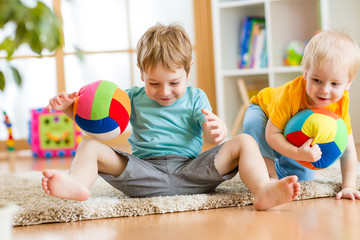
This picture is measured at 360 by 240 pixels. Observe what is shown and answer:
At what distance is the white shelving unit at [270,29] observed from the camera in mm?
2762

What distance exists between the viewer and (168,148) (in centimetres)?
136

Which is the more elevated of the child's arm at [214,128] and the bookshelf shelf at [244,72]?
the bookshelf shelf at [244,72]

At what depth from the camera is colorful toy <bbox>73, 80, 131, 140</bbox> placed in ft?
4.05

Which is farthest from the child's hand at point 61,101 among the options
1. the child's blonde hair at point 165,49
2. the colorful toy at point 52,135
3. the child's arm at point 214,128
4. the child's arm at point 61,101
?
the colorful toy at point 52,135

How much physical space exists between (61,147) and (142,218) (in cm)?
196

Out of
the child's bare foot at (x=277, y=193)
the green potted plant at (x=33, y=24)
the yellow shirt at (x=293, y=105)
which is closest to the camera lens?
the green potted plant at (x=33, y=24)

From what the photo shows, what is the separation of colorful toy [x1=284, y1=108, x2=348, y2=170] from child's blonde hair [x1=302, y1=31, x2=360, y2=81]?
12 cm

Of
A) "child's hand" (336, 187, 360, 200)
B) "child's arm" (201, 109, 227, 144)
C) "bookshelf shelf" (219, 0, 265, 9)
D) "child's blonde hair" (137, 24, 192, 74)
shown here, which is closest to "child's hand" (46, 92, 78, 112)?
"child's blonde hair" (137, 24, 192, 74)

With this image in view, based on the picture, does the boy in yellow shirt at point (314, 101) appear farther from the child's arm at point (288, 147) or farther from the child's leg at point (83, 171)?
the child's leg at point (83, 171)

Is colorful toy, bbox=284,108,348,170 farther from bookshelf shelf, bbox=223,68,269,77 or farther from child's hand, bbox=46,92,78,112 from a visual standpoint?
bookshelf shelf, bbox=223,68,269,77

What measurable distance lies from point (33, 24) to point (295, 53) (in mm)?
2567

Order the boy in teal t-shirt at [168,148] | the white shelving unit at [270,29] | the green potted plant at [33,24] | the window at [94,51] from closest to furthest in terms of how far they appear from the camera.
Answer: the green potted plant at [33,24], the boy in teal t-shirt at [168,148], the white shelving unit at [270,29], the window at [94,51]

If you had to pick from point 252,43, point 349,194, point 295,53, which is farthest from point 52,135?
point 349,194

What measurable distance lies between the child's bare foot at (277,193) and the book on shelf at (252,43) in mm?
2047
